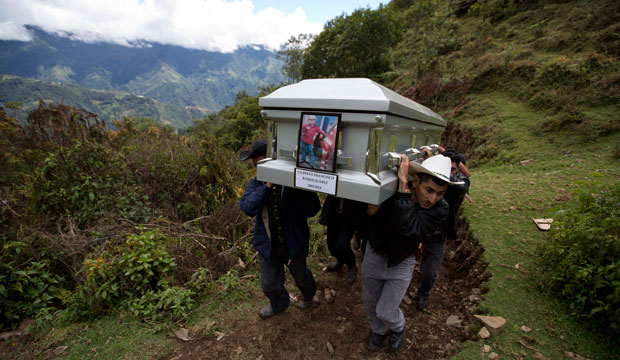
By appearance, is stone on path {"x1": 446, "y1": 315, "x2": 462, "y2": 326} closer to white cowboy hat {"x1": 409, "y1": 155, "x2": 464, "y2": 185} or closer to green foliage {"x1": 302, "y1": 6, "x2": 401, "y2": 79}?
white cowboy hat {"x1": 409, "y1": 155, "x2": 464, "y2": 185}

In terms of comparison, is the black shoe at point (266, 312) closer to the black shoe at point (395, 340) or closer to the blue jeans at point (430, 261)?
the black shoe at point (395, 340)

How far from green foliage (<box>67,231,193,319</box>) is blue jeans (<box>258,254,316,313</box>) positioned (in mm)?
933

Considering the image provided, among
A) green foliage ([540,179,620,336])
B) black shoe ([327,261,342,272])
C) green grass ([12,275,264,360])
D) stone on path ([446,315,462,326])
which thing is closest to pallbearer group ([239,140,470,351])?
stone on path ([446,315,462,326])

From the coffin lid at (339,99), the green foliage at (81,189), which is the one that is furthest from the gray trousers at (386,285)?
the green foliage at (81,189)

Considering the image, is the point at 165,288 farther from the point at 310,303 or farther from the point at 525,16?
the point at 525,16

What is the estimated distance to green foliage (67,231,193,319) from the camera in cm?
262

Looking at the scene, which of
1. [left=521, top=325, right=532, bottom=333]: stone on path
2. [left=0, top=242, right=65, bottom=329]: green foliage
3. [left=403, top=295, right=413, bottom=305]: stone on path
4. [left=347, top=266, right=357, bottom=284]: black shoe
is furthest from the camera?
[left=347, top=266, right=357, bottom=284]: black shoe

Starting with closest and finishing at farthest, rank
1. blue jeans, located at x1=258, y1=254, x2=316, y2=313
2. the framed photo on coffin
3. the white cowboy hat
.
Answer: the framed photo on coffin
the white cowboy hat
blue jeans, located at x1=258, y1=254, x2=316, y2=313

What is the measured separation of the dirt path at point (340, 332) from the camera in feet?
7.41

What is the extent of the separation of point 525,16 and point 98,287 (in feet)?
70.9

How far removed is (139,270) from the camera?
2.83 meters

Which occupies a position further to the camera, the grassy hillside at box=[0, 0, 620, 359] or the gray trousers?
the grassy hillside at box=[0, 0, 620, 359]

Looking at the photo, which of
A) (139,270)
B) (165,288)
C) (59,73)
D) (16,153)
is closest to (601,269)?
(165,288)

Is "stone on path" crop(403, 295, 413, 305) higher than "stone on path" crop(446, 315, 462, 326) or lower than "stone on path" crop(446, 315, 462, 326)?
lower
